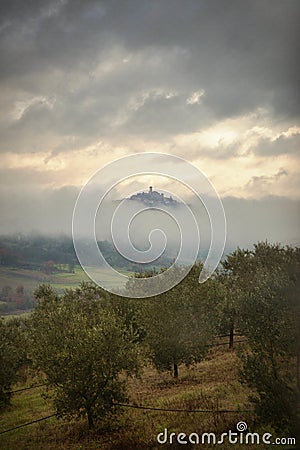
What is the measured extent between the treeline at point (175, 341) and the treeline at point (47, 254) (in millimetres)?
1610

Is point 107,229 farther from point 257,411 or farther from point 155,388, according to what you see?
point 155,388

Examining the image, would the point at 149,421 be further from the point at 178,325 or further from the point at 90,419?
the point at 178,325

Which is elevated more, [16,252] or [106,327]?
[16,252]

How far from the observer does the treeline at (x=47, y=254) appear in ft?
24.4

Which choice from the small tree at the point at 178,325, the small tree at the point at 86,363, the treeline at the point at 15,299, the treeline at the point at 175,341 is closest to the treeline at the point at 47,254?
the treeline at the point at 15,299

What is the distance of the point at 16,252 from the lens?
33.2 ft

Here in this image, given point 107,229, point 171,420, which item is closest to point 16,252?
point 107,229

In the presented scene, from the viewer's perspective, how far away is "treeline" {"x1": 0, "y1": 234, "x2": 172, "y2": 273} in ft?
24.4

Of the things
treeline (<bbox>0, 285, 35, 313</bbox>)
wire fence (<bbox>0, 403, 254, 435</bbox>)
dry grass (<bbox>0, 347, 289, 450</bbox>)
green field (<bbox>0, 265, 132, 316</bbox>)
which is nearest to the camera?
dry grass (<bbox>0, 347, 289, 450</bbox>)

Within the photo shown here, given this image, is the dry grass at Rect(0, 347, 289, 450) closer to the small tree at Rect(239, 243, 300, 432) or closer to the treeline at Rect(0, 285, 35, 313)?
the small tree at Rect(239, 243, 300, 432)

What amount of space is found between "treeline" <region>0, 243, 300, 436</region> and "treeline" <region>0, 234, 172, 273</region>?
1610 mm

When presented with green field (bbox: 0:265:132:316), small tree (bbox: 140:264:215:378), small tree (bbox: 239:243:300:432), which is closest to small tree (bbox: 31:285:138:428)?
green field (bbox: 0:265:132:316)

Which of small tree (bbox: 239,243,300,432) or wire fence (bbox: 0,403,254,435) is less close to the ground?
small tree (bbox: 239,243,300,432)

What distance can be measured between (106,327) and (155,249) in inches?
112
